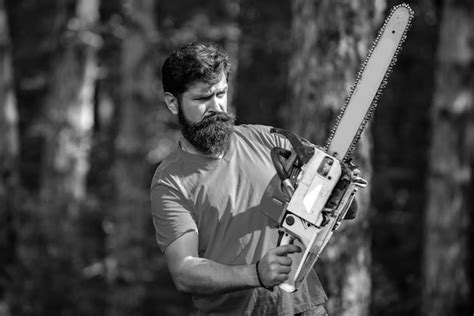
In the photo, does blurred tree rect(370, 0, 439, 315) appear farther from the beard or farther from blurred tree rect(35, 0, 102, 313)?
the beard

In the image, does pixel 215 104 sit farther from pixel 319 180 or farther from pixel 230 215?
pixel 319 180

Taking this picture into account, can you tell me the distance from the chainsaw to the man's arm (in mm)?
90

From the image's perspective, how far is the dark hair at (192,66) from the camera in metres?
3.52

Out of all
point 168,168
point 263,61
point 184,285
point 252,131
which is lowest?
point 263,61

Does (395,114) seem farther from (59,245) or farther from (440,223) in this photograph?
(59,245)

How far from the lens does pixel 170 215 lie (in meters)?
3.43

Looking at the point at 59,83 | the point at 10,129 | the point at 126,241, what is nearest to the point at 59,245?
the point at 126,241

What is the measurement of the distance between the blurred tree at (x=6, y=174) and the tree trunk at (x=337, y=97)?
594cm

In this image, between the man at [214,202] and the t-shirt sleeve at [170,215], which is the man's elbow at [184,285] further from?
the t-shirt sleeve at [170,215]

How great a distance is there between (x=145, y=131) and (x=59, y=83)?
319 cm

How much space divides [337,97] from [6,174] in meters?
7.79

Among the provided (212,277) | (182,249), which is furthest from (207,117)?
Answer: (212,277)

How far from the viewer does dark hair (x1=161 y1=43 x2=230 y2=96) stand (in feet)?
11.6

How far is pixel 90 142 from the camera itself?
46.5ft
